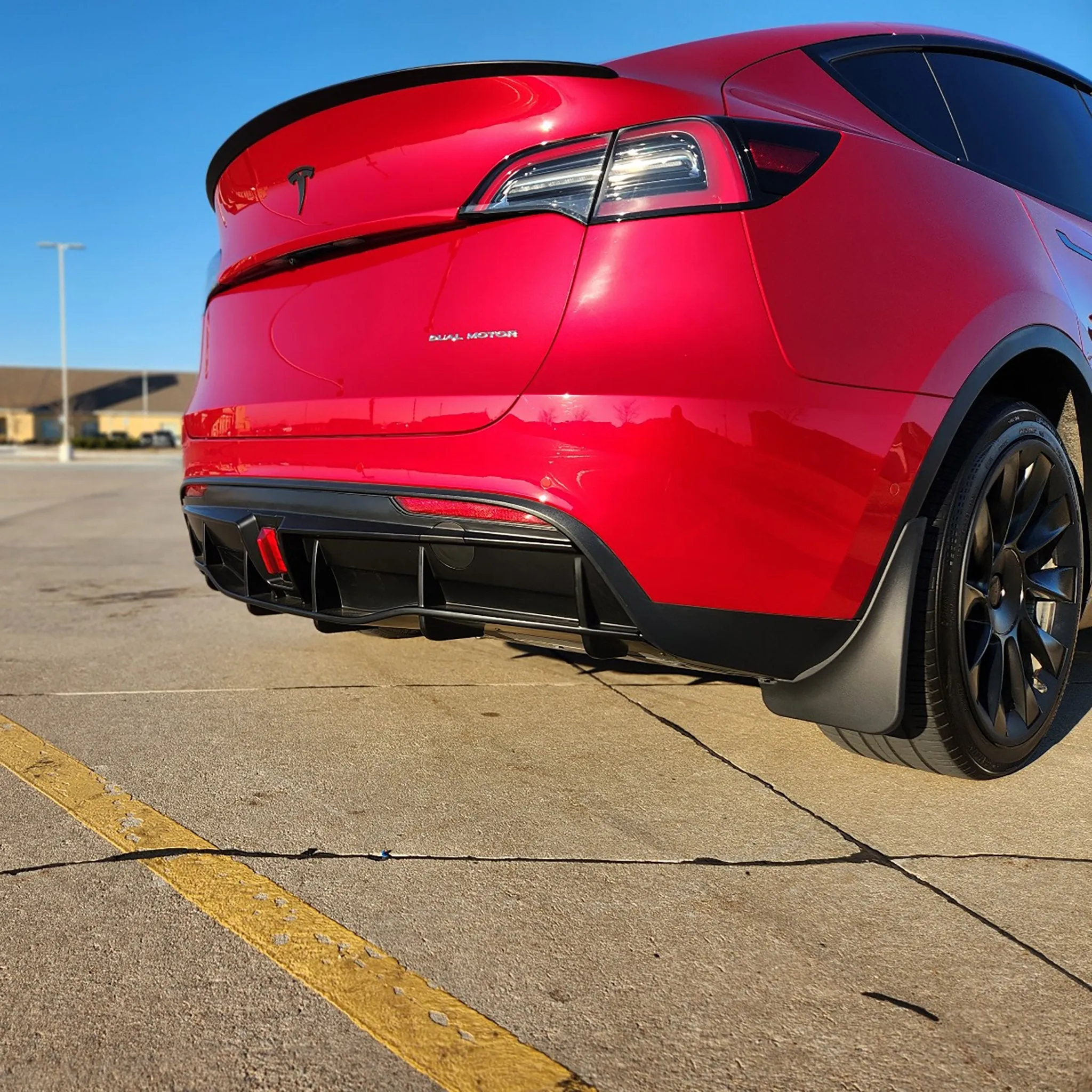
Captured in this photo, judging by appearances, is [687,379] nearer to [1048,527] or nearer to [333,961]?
[333,961]

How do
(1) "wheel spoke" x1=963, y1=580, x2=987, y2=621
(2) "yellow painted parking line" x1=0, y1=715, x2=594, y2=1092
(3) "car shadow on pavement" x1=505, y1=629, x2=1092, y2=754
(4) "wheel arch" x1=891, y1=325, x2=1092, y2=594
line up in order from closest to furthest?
(2) "yellow painted parking line" x1=0, y1=715, x2=594, y2=1092 → (4) "wheel arch" x1=891, y1=325, x2=1092, y2=594 → (1) "wheel spoke" x1=963, y1=580, x2=987, y2=621 → (3) "car shadow on pavement" x1=505, y1=629, x2=1092, y2=754

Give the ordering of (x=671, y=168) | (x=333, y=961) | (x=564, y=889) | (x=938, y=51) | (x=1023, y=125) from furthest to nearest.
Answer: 1. (x=1023, y=125)
2. (x=938, y=51)
3. (x=671, y=168)
4. (x=564, y=889)
5. (x=333, y=961)

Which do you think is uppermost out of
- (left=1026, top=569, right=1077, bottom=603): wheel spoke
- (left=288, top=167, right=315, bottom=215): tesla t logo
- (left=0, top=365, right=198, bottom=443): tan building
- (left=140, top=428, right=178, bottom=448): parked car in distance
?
(left=0, top=365, right=198, bottom=443): tan building

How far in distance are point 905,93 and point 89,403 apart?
92938mm

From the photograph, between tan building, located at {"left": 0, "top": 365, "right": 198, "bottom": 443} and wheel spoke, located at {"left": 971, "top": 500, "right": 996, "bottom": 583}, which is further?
tan building, located at {"left": 0, "top": 365, "right": 198, "bottom": 443}

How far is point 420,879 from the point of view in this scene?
6.92ft

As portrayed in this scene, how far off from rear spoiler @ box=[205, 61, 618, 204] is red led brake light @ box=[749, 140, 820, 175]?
1.16 feet

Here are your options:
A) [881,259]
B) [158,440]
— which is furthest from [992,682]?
[158,440]

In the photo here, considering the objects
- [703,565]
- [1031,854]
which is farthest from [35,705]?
[1031,854]

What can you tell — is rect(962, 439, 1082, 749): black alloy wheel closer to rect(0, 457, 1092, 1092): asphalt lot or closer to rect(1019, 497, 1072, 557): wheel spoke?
rect(1019, 497, 1072, 557): wheel spoke

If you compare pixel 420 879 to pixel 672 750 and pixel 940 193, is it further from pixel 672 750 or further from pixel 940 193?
pixel 940 193

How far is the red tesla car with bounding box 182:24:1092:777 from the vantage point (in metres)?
2.13

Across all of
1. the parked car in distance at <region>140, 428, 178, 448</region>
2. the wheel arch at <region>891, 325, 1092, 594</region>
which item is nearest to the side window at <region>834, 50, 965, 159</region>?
the wheel arch at <region>891, 325, 1092, 594</region>

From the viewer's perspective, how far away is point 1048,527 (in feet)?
9.37
